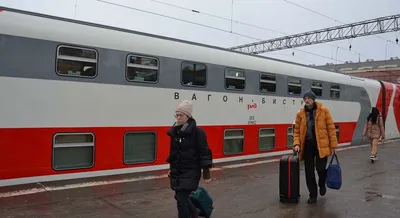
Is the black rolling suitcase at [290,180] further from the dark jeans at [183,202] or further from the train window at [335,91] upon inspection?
the train window at [335,91]

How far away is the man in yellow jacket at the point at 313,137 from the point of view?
5918 millimetres

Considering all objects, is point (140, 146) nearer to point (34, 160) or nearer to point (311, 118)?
point (34, 160)

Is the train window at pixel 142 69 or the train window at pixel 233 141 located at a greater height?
the train window at pixel 142 69

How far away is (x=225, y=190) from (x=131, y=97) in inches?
106

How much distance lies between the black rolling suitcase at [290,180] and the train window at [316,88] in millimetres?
7014

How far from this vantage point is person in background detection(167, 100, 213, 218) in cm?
415

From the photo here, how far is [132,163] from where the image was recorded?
24.8 ft

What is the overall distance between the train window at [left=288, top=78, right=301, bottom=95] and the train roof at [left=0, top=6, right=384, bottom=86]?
0.83 meters

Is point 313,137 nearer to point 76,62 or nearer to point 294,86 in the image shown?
point 76,62

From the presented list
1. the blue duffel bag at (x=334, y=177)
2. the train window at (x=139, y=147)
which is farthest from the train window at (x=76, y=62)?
the blue duffel bag at (x=334, y=177)

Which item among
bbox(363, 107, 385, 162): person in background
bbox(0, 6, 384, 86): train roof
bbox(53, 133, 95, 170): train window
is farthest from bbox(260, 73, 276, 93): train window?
bbox(53, 133, 95, 170): train window

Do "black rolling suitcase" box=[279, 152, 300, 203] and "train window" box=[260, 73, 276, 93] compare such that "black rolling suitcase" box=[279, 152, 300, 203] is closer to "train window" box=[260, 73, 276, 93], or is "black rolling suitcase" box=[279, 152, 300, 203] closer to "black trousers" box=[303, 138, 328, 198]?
"black trousers" box=[303, 138, 328, 198]

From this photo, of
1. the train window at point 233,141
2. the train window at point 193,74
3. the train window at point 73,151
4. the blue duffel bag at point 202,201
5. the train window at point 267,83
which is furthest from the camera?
the train window at point 267,83

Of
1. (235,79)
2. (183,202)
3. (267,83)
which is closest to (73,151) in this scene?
(183,202)
